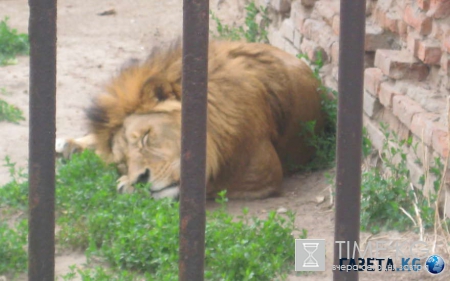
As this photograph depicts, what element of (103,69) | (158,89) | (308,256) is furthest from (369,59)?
(103,69)

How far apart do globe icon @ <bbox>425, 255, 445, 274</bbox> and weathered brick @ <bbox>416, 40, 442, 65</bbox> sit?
121 cm

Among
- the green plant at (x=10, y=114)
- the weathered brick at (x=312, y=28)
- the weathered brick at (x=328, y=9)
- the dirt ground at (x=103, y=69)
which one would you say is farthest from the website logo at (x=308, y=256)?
the green plant at (x=10, y=114)

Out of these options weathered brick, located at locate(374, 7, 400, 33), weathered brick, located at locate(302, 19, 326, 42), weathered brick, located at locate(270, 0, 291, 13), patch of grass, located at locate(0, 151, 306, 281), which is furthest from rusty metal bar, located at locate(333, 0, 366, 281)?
weathered brick, located at locate(270, 0, 291, 13)

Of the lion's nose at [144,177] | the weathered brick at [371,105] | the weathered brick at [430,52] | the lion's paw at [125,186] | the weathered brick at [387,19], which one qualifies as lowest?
the lion's paw at [125,186]

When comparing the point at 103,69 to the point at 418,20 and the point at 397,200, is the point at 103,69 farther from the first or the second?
the point at 397,200

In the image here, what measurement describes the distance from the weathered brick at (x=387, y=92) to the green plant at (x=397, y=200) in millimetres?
244

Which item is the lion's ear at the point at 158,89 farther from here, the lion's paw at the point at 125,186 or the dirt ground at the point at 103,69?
the dirt ground at the point at 103,69

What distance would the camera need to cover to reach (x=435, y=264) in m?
3.48

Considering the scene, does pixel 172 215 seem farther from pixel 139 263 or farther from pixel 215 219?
pixel 139 263

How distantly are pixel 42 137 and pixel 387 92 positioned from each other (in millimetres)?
2985

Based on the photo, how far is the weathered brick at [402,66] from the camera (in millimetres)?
4457

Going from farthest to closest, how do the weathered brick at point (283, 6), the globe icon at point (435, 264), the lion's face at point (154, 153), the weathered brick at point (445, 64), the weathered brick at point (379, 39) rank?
the weathered brick at point (283, 6), the weathered brick at point (379, 39), the lion's face at point (154, 153), the weathered brick at point (445, 64), the globe icon at point (435, 264)

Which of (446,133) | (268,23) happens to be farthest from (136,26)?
(446,133)

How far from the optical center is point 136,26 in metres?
8.93
